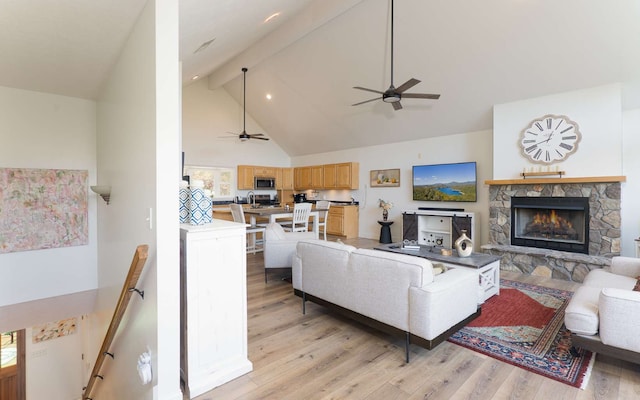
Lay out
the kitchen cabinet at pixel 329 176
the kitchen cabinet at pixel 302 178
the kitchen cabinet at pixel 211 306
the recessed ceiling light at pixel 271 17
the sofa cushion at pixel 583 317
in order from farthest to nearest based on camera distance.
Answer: the kitchen cabinet at pixel 302 178 → the kitchen cabinet at pixel 329 176 → the recessed ceiling light at pixel 271 17 → the sofa cushion at pixel 583 317 → the kitchen cabinet at pixel 211 306

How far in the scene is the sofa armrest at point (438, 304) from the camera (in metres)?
2.26

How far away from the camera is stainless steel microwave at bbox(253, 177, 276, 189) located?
9164 mm

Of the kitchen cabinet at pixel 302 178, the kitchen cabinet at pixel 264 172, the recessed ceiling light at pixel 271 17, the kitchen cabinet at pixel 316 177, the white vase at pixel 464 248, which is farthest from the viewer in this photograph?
the kitchen cabinet at pixel 302 178

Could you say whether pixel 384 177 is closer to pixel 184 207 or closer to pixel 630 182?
pixel 630 182

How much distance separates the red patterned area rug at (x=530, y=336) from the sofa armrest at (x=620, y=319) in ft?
1.10

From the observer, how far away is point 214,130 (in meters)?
8.48

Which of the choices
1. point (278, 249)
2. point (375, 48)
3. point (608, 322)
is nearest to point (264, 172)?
point (375, 48)

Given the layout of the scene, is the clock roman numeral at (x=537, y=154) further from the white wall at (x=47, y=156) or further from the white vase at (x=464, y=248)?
the white wall at (x=47, y=156)

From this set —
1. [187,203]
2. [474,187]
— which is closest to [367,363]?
[187,203]

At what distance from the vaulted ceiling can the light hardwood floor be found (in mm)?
2935

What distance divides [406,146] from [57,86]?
21.4 ft

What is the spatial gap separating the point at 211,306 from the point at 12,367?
5928 mm

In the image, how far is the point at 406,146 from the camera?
7.29m

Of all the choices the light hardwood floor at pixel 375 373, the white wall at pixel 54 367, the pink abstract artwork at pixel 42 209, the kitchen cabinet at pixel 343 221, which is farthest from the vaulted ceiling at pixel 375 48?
the white wall at pixel 54 367
